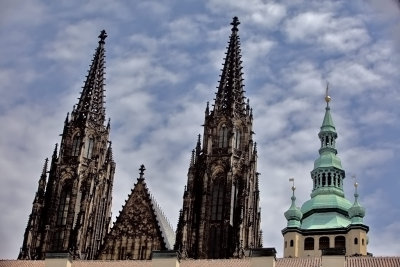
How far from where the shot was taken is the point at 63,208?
59781 mm

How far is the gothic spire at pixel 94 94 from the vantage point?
6456 cm

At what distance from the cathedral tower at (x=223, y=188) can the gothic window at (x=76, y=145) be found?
9.04 meters

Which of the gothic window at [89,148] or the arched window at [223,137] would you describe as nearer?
the arched window at [223,137]

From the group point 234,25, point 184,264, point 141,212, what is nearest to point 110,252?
point 141,212

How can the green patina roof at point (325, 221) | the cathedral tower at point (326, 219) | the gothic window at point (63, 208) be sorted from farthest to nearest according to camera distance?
the green patina roof at point (325, 221) → the cathedral tower at point (326, 219) → the gothic window at point (63, 208)

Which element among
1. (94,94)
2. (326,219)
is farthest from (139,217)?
(326,219)

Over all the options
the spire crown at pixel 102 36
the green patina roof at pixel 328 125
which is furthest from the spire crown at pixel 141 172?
the green patina roof at pixel 328 125

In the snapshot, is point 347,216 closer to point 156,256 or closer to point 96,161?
point 96,161

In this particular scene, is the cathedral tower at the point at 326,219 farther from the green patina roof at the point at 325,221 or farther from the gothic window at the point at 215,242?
the gothic window at the point at 215,242

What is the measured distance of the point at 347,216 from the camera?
83.7 m

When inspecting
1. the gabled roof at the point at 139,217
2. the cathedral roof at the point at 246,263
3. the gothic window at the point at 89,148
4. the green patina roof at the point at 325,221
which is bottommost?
the cathedral roof at the point at 246,263

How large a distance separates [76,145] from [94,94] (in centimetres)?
555

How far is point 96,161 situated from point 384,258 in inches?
1077

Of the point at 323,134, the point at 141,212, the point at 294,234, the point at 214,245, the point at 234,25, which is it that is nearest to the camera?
the point at 214,245
